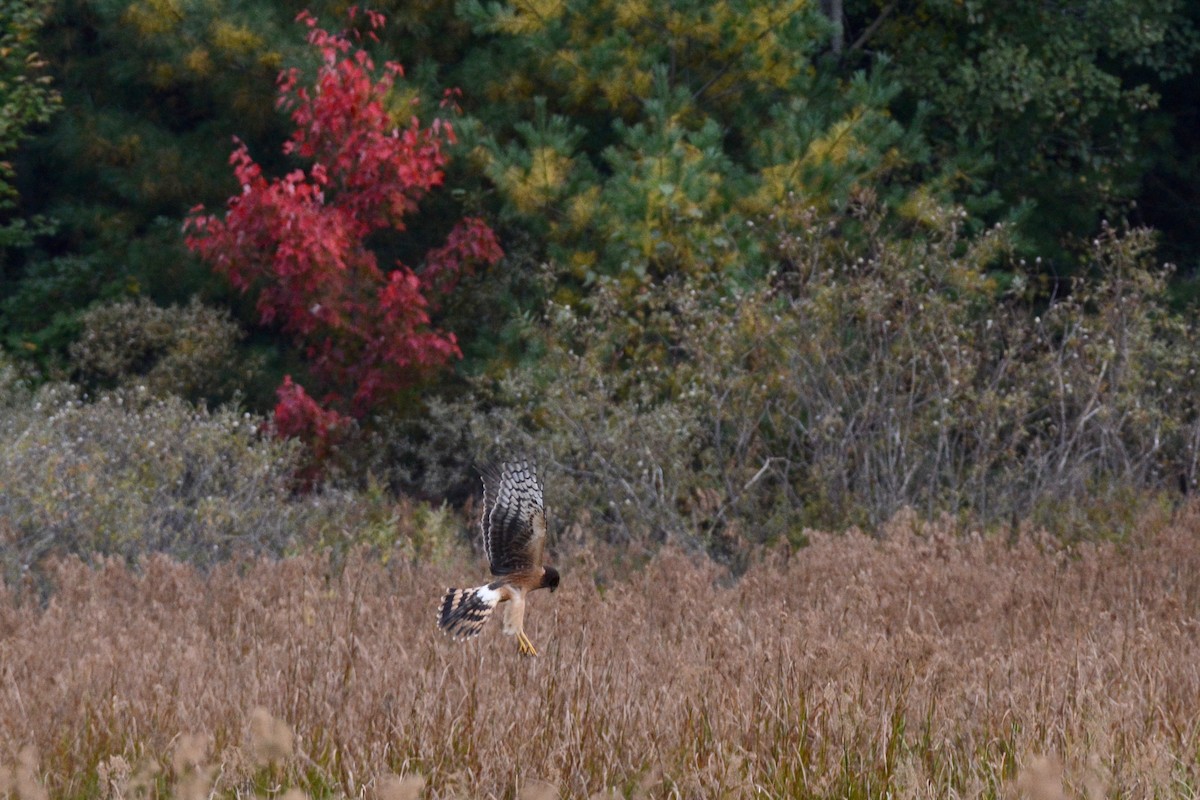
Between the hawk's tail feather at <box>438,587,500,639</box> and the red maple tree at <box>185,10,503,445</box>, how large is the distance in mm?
5383

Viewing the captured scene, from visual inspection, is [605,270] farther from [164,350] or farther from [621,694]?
[621,694]

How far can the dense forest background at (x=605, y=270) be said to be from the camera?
29.1 feet

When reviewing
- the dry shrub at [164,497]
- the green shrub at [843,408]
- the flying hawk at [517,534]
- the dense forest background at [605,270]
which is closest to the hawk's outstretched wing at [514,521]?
the flying hawk at [517,534]

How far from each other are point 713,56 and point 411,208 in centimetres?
244

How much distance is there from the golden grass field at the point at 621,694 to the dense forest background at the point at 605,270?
5.08ft

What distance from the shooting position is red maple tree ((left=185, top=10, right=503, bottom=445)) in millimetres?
9883

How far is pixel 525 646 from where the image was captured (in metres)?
4.82

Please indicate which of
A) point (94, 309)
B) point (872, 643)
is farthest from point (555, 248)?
point (872, 643)

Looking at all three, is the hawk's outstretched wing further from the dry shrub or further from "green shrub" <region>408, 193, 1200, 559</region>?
"green shrub" <region>408, 193, 1200, 559</region>

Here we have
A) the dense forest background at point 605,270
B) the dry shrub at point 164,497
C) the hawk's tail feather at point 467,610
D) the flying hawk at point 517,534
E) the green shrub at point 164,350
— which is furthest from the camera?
the green shrub at point 164,350

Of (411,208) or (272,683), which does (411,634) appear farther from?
(411,208)

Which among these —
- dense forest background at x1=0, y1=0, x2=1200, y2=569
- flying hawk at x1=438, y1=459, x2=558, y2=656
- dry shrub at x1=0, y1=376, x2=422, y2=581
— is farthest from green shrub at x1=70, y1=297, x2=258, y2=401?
flying hawk at x1=438, y1=459, x2=558, y2=656

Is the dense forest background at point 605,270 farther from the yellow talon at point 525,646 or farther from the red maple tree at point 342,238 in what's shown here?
the yellow talon at point 525,646

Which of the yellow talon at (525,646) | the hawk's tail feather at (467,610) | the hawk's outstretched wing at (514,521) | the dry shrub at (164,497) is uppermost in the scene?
the hawk's outstretched wing at (514,521)
